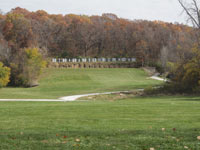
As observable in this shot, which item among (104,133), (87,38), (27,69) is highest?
(87,38)

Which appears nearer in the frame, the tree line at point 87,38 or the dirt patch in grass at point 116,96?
the dirt patch in grass at point 116,96

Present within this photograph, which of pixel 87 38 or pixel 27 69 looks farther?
pixel 87 38

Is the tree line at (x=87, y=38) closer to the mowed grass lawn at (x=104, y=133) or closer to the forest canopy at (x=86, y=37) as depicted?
the forest canopy at (x=86, y=37)

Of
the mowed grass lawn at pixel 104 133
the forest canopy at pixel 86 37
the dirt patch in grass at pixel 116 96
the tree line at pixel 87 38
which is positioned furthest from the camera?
the forest canopy at pixel 86 37

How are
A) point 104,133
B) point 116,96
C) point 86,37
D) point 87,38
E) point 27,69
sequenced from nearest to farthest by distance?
1. point 104,133
2. point 116,96
3. point 27,69
4. point 86,37
5. point 87,38

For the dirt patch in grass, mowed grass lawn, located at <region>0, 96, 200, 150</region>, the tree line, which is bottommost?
the dirt patch in grass

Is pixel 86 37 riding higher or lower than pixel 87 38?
higher

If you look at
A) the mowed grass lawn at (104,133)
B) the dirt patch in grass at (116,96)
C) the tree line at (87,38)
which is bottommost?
the dirt patch in grass at (116,96)

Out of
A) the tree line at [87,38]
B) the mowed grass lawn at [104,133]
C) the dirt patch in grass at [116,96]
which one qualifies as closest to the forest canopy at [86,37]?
the tree line at [87,38]

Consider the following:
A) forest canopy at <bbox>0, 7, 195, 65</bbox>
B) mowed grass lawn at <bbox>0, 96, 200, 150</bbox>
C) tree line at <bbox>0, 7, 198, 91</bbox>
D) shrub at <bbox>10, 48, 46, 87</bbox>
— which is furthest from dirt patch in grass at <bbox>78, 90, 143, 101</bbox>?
forest canopy at <bbox>0, 7, 195, 65</bbox>

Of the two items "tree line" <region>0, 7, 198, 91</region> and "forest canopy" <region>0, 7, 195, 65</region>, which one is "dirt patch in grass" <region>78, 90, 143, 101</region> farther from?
"forest canopy" <region>0, 7, 195, 65</region>

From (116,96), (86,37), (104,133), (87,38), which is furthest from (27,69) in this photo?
(104,133)

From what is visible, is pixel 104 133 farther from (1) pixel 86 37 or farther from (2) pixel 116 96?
(1) pixel 86 37

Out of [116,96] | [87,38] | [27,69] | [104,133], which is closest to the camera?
[104,133]
